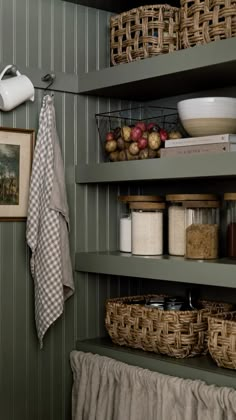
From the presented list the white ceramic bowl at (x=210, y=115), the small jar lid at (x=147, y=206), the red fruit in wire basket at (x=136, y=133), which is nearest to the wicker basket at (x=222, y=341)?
the small jar lid at (x=147, y=206)

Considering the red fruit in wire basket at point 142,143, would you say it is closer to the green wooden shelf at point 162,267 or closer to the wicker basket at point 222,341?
the green wooden shelf at point 162,267

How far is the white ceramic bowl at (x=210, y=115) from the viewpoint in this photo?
2.70 meters

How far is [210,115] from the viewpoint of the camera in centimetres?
271

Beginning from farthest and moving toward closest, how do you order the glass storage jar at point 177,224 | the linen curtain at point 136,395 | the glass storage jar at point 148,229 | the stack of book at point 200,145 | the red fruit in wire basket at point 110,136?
the red fruit in wire basket at point 110,136 → the glass storage jar at point 148,229 → the glass storage jar at point 177,224 → the stack of book at point 200,145 → the linen curtain at point 136,395

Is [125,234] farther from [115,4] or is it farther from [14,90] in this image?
[115,4]

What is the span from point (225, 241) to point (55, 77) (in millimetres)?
987

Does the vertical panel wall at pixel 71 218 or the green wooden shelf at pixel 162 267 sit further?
the vertical panel wall at pixel 71 218

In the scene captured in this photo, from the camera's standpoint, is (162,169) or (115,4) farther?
(115,4)

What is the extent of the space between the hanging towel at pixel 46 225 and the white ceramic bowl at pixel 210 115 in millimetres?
590

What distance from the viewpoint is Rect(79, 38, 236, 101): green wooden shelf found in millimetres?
2566

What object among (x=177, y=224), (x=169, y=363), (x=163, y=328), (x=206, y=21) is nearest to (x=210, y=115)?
(x=206, y=21)

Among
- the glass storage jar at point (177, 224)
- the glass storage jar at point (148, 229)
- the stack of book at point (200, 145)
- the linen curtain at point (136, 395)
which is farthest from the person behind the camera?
the glass storage jar at point (148, 229)

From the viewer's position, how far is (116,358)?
2.97 metres

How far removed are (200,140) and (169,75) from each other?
288 millimetres
